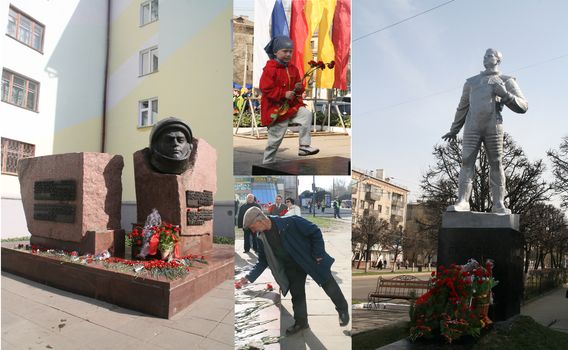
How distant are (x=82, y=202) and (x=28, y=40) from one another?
6.78 ft

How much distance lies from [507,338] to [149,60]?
192 inches

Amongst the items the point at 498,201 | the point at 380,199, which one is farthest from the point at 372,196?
the point at 498,201

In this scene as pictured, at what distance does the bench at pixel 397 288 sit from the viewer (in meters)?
→ 4.86

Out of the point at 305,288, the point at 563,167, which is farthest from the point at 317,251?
the point at 563,167

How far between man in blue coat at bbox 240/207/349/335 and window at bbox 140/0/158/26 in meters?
3.28

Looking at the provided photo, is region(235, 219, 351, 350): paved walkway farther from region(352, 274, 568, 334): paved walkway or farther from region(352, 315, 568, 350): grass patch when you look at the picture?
region(352, 274, 568, 334): paved walkway

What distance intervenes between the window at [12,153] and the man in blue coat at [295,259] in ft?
8.70

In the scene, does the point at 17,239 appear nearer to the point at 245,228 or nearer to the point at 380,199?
the point at 245,228

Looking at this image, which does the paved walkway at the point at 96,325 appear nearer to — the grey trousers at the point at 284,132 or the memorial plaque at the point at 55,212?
the memorial plaque at the point at 55,212

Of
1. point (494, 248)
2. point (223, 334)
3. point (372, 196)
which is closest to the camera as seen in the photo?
point (223, 334)

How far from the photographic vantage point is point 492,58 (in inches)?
157

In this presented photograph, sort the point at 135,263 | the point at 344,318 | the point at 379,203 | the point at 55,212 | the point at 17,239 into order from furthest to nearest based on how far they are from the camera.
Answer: the point at 379,203, the point at 55,212, the point at 17,239, the point at 135,263, the point at 344,318

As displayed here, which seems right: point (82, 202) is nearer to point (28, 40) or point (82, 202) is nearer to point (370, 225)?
point (28, 40)

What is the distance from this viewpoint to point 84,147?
16.5 feet
